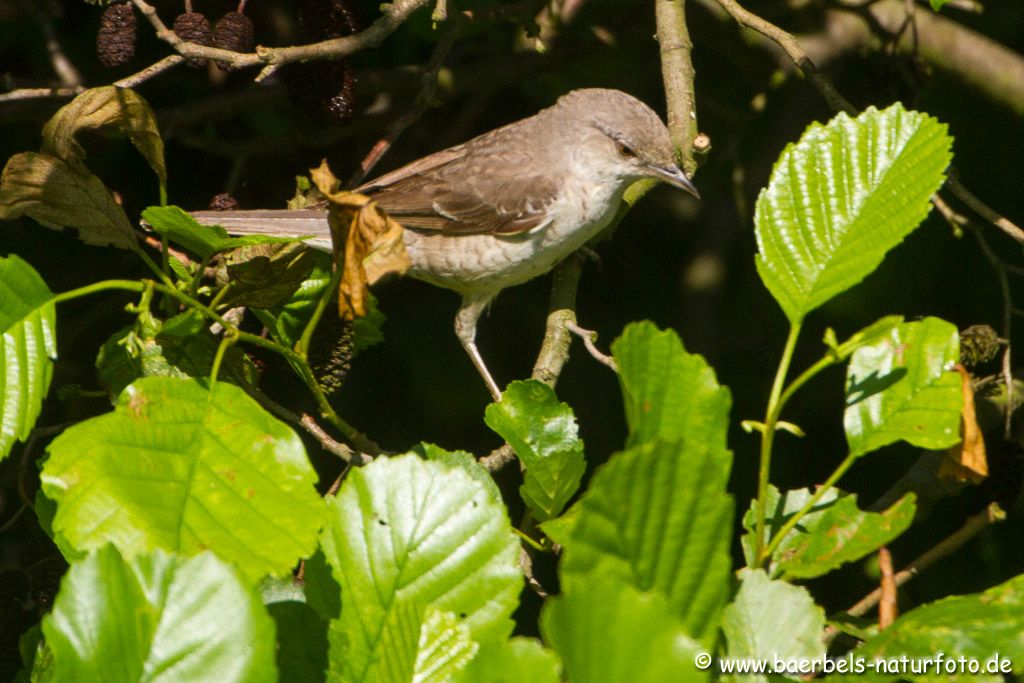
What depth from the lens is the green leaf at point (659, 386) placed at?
1396 millimetres

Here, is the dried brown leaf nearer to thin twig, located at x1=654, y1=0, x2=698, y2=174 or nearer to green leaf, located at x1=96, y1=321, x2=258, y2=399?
green leaf, located at x1=96, y1=321, x2=258, y2=399

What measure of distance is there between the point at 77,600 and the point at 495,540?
0.54 m

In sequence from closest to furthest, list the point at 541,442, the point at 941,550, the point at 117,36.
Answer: the point at 541,442
the point at 941,550
the point at 117,36

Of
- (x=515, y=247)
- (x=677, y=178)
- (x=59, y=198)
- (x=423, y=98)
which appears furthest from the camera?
(x=515, y=247)

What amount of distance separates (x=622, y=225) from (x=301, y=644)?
11.5ft

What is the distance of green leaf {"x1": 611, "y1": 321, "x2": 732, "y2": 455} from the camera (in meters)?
1.40

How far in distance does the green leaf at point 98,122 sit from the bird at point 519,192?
4.33 feet

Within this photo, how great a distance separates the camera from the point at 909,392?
5.21ft

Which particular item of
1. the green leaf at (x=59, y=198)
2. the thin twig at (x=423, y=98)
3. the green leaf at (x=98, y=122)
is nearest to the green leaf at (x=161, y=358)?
the green leaf at (x=59, y=198)

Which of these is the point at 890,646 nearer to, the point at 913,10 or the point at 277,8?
the point at 277,8

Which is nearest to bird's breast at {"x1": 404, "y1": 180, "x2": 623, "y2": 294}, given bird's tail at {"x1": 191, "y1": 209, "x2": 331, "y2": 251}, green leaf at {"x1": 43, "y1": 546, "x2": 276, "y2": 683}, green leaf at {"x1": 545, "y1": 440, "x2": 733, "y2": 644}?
bird's tail at {"x1": 191, "y1": 209, "x2": 331, "y2": 251}

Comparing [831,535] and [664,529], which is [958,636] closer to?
[831,535]

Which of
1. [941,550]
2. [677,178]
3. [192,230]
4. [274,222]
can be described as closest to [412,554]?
[192,230]

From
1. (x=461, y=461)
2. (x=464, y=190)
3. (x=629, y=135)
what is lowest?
(x=464, y=190)
